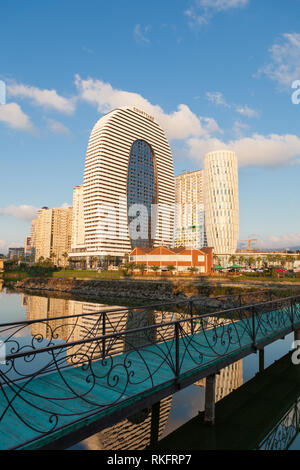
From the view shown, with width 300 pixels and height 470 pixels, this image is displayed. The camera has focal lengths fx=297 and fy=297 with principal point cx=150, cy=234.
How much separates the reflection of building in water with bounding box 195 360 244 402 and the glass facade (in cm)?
12511

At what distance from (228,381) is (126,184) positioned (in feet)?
438

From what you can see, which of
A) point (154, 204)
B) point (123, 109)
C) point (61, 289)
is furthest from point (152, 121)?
point (61, 289)

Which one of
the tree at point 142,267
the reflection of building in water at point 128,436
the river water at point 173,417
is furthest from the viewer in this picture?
the tree at point 142,267

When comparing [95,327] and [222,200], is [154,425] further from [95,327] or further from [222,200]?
[222,200]

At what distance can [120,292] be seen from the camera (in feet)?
153

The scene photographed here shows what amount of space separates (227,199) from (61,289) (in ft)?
237

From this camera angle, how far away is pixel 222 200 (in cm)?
10769

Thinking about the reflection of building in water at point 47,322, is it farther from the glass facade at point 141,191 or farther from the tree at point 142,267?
the glass facade at point 141,191

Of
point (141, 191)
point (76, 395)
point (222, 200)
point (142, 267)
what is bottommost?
point (142, 267)

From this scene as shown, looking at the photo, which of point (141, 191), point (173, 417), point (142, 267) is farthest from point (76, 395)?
point (141, 191)

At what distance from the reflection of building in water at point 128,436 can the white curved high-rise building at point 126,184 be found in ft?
413

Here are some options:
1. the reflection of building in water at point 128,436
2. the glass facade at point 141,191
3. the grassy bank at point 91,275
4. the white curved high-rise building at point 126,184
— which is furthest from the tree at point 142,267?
the glass facade at point 141,191

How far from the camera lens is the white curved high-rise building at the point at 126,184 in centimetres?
13450

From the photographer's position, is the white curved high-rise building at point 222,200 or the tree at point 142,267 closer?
the tree at point 142,267
